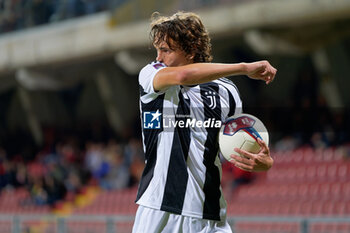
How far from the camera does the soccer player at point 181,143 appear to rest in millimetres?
3475

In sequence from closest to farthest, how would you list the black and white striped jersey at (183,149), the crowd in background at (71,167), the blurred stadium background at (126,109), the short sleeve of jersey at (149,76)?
the short sleeve of jersey at (149,76) < the black and white striped jersey at (183,149) < the blurred stadium background at (126,109) < the crowd in background at (71,167)

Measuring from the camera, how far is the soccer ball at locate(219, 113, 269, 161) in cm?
346

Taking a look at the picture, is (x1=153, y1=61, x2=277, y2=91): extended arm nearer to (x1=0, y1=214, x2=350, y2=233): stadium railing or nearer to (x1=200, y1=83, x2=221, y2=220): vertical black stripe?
(x1=200, y1=83, x2=221, y2=220): vertical black stripe

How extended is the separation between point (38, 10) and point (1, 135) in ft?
23.0

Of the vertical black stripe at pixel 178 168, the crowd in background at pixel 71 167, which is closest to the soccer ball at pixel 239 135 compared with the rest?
the vertical black stripe at pixel 178 168

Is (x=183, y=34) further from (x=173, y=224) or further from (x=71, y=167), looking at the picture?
(x=71, y=167)

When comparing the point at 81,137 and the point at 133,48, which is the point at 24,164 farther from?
the point at 133,48

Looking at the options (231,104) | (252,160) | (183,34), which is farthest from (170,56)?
(252,160)

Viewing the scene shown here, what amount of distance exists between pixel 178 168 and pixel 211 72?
2.05ft

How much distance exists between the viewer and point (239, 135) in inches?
137

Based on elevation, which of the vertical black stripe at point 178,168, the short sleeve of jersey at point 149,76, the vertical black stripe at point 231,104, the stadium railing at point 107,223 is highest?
the short sleeve of jersey at point 149,76

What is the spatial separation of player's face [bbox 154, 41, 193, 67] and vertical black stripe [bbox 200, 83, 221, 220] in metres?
0.19

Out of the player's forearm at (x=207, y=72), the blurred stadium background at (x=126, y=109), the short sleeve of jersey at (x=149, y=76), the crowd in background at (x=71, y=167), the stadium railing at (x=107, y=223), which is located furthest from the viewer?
the crowd in background at (x=71, y=167)

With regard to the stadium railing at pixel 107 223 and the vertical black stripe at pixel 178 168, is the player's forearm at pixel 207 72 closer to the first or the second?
the vertical black stripe at pixel 178 168
